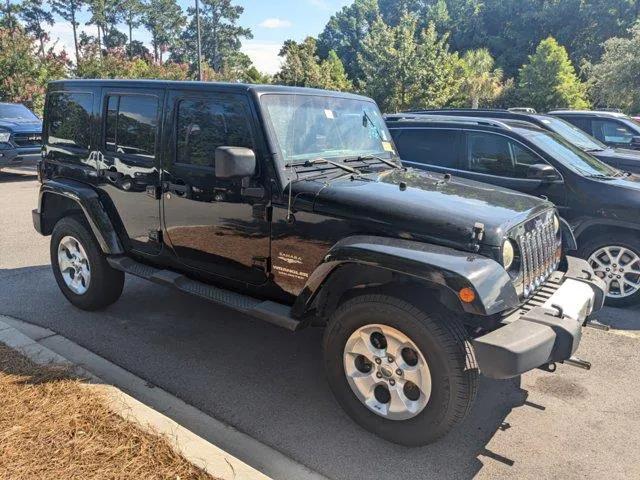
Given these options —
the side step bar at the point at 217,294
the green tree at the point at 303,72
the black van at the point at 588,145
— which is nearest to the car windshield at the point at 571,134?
the black van at the point at 588,145

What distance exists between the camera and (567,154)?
5895 millimetres

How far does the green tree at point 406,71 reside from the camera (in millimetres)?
24797

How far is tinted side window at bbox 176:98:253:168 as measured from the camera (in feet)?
11.9

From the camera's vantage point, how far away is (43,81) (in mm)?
20750

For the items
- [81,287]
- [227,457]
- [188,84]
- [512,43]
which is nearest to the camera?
[227,457]

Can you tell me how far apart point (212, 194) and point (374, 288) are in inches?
54.4

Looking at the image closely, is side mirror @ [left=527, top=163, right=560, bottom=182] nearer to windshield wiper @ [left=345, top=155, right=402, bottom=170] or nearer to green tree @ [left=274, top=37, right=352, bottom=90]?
A: windshield wiper @ [left=345, top=155, right=402, bottom=170]

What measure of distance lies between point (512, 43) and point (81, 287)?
6952 centimetres

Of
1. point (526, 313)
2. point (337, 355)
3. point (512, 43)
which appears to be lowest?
point (337, 355)

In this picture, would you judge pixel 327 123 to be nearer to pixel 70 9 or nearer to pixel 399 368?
pixel 399 368

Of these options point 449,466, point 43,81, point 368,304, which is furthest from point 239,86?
point 43,81

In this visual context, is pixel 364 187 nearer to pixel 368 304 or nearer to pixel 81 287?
pixel 368 304

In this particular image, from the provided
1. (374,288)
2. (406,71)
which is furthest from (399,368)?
(406,71)

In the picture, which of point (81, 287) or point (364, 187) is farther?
point (81, 287)
